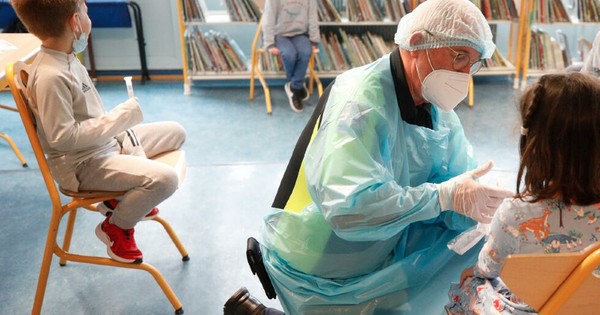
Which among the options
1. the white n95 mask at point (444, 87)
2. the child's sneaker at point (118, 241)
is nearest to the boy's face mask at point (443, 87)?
the white n95 mask at point (444, 87)

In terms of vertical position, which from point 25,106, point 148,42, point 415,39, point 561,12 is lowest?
point 148,42

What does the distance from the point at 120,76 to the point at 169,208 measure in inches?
84.5

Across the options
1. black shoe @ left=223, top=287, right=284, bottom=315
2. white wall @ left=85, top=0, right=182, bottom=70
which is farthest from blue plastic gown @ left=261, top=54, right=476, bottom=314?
white wall @ left=85, top=0, right=182, bottom=70

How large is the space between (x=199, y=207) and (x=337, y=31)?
82.0 inches

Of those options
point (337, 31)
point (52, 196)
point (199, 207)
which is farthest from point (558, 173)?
point (337, 31)

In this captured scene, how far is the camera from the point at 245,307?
79.9 inches

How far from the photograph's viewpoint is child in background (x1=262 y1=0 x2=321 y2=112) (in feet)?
13.3

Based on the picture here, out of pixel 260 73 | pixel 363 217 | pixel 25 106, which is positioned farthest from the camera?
pixel 260 73

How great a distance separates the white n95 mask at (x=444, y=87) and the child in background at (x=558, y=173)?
373 mm

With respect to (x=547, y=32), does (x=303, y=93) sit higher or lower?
lower

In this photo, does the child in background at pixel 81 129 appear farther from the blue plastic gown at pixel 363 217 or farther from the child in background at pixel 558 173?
the child in background at pixel 558 173

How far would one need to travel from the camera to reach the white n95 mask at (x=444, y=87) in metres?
1.75

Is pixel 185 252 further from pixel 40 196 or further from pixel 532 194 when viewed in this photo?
pixel 532 194

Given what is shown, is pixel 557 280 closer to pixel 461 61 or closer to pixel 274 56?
pixel 461 61
